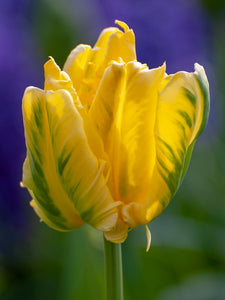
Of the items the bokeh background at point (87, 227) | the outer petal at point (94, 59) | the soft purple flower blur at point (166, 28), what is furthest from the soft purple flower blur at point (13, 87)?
the outer petal at point (94, 59)

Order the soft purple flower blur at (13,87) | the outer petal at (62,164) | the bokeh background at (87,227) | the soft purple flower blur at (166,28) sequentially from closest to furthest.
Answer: the outer petal at (62,164) → the bokeh background at (87,227) → the soft purple flower blur at (13,87) → the soft purple flower blur at (166,28)

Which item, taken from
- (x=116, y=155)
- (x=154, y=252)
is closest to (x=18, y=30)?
(x=154, y=252)

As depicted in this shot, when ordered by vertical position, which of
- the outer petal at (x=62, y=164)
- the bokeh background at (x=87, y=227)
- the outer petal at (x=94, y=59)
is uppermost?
the outer petal at (x=94, y=59)

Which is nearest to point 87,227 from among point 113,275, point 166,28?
point 113,275

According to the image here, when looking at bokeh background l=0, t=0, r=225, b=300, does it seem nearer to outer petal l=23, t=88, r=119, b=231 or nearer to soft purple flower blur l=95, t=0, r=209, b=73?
soft purple flower blur l=95, t=0, r=209, b=73

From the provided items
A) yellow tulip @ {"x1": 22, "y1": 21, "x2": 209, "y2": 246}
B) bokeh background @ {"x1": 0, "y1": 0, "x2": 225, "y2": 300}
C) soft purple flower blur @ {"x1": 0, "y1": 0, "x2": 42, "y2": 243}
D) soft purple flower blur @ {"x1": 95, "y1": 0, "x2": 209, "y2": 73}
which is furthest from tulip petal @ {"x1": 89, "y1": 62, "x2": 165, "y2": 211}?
soft purple flower blur @ {"x1": 95, "y1": 0, "x2": 209, "y2": 73}

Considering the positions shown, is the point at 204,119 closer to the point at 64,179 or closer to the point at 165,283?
the point at 64,179

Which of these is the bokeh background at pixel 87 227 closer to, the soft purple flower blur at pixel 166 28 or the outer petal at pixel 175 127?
the soft purple flower blur at pixel 166 28
